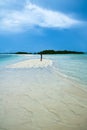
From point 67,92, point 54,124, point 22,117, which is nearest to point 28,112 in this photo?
point 22,117

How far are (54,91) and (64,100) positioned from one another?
1.78m

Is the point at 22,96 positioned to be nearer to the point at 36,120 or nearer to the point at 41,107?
the point at 41,107

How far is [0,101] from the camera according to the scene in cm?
791

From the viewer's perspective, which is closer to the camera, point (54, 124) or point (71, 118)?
point (54, 124)

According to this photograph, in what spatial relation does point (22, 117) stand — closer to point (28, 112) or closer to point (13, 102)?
point (28, 112)

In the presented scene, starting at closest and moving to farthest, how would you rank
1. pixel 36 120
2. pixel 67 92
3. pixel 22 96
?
pixel 36 120
pixel 22 96
pixel 67 92

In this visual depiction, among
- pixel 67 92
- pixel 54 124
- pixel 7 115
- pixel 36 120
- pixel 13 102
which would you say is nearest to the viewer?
pixel 54 124

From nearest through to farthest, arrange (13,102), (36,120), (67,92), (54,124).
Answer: (54,124) < (36,120) < (13,102) < (67,92)

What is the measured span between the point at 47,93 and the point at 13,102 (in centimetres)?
208

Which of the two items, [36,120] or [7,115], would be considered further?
[7,115]

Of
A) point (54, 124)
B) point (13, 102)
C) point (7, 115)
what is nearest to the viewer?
point (54, 124)

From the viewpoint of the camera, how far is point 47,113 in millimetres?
6324

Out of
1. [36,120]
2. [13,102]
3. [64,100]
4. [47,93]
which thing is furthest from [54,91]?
[36,120]

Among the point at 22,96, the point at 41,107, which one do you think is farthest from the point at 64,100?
the point at 22,96
